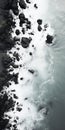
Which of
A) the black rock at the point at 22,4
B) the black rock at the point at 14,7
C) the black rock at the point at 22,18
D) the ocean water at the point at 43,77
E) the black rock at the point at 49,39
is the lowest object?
the ocean water at the point at 43,77

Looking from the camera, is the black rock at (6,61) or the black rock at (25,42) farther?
the black rock at (25,42)

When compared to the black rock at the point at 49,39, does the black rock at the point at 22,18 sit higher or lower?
higher

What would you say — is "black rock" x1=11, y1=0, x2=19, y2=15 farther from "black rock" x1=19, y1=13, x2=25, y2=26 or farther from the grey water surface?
the grey water surface

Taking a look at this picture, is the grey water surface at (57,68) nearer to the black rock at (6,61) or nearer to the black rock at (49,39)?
the black rock at (49,39)

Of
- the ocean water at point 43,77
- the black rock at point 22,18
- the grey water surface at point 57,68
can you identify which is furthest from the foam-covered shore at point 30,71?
the grey water surface at point 57,68

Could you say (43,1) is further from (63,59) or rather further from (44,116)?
(44,116)

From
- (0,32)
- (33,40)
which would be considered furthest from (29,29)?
(0,32)

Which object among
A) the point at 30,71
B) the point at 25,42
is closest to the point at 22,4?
the point at 25,42

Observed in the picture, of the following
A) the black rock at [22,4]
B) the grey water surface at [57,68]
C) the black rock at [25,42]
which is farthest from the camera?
the black rock at [22,4]
